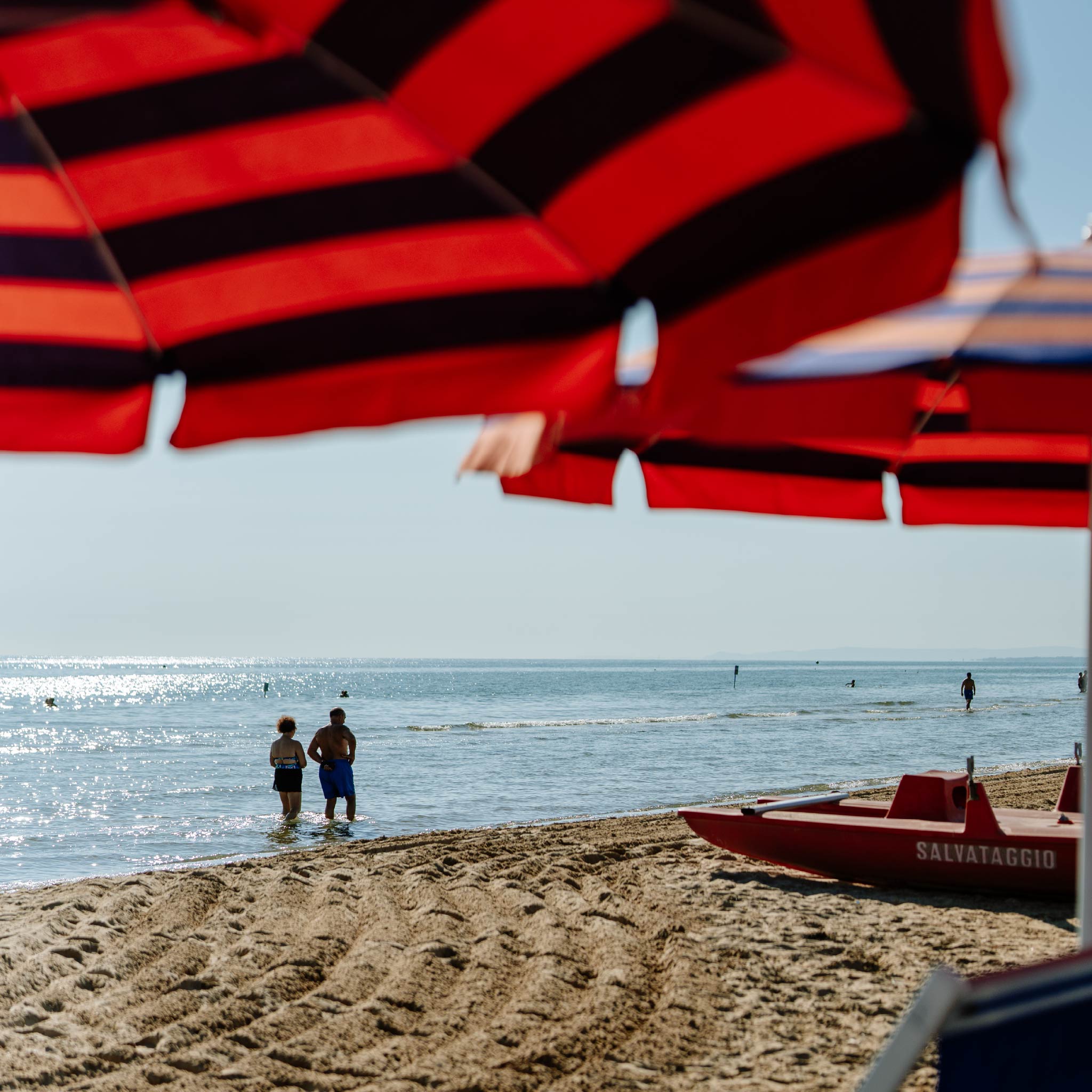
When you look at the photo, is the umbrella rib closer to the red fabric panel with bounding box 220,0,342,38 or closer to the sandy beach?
Result: the red fabric panel with bounding box 220,0,342,38

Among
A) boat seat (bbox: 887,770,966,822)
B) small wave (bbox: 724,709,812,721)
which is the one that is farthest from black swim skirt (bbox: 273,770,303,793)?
small wave (bbox: 724,709,812,721)

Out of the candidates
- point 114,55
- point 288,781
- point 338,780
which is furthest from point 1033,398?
point 288,781

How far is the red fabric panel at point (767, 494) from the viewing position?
4.08 meters

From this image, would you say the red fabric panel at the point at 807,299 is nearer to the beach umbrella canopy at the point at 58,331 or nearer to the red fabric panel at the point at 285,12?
the red fabric panel at the point at 285,12

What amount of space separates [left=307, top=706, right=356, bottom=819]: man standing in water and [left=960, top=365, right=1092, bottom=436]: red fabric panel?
443 inches

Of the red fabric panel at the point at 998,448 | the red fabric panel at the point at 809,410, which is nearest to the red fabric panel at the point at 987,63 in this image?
the red fabric panel at the point at 809,410

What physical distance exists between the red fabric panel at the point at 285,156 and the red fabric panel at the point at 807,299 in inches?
27.7

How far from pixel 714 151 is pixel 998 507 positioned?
107 inches

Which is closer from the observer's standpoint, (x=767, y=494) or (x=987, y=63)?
(x=987, y=63)

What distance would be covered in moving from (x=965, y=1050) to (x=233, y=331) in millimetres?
1863

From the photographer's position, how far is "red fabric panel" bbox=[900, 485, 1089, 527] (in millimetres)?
4082

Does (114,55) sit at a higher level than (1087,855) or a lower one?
higher

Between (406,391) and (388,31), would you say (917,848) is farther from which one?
(388,31)

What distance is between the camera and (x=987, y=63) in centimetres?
148
